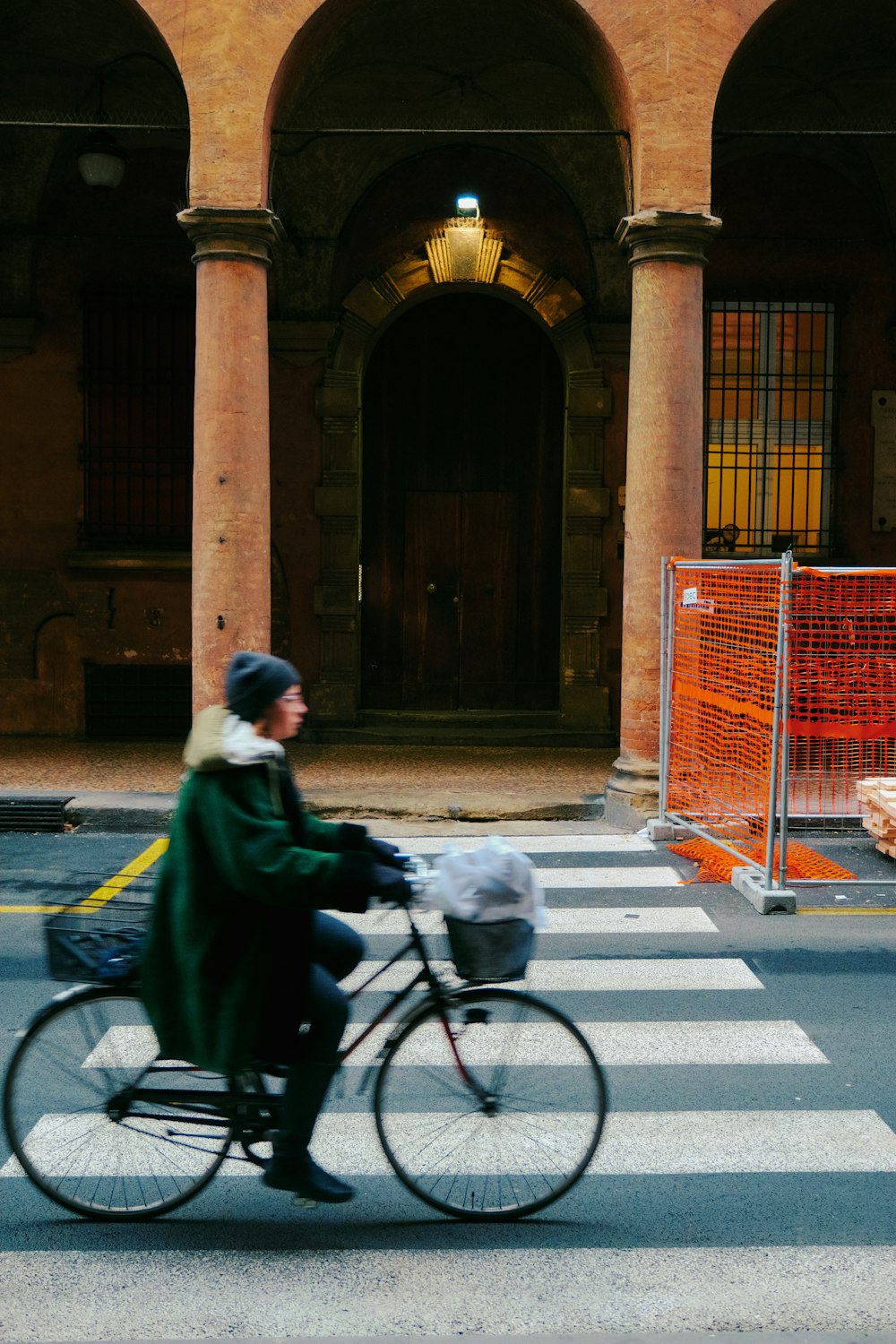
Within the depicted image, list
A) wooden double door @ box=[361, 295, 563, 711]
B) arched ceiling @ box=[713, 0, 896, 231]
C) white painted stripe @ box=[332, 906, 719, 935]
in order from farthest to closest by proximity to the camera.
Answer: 1. wooden double door @ box=[361, 295, 563, 711]
2. arched ceiling @ box=[713, 0, 896, 231]
3. white painted stripe @ box=[332, 906, 719, 935]

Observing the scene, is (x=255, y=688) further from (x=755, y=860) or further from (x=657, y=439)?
(x=657, y=439)

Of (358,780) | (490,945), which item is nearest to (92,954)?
(490,945)

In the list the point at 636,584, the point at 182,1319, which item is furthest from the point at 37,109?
the point at 182,1319

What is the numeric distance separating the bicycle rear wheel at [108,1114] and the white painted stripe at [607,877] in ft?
14.9

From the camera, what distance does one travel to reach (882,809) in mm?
9047

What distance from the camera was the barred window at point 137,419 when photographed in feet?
49.3

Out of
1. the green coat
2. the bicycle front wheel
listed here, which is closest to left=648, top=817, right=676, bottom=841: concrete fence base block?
the bicycle front wheel

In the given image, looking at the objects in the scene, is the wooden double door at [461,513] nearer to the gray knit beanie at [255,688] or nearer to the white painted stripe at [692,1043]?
the white painted stripe at [692,1043]

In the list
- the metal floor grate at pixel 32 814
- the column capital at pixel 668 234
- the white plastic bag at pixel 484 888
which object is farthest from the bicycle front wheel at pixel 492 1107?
the column capital at pixel 668 234

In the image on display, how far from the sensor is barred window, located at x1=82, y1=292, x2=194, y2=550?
1502 centimetres

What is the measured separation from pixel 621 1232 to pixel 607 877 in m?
4.80

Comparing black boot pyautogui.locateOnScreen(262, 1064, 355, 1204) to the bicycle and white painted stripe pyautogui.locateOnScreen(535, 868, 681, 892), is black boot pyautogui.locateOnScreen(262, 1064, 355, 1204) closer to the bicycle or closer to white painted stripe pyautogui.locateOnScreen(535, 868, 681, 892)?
the bicycle

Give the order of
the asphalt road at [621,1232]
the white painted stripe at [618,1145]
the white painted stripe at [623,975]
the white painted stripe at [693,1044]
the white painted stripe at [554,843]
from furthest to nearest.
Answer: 1. the white painted stripe at [554,843]
2. the white painted stripe at [623,975]
3. the white painted stripe at [693,1044]
4. the white painted stripe at [618,1145]
5. the asphalt road at [621,1232]

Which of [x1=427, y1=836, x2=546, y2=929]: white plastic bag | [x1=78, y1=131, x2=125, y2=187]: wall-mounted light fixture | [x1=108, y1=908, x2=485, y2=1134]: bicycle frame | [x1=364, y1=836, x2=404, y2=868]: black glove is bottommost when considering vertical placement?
[x1=108, y1=908, x2=485, y2=1134]: bicycle frame
